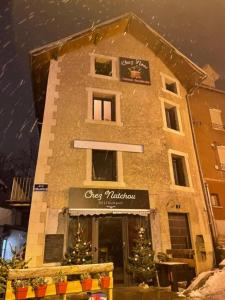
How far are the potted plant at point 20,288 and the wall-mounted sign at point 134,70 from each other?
11.4 metres

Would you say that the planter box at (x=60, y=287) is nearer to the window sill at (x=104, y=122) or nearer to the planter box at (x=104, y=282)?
the planter box at (x=104, y=282)

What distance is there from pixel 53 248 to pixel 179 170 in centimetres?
784

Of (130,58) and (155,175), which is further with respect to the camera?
(130,58)

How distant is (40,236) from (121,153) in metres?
5.21

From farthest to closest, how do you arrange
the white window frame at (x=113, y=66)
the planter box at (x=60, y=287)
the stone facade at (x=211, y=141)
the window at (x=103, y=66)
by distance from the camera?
the stone facade at (x=211, y=141) < the window at (x=103, y=66) < the white window frame at (x=113, y=66) < the planter box at (x=60, y=287)

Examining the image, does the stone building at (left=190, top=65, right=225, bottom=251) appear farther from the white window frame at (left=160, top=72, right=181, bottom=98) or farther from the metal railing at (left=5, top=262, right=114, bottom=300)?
the metal railing at (left=5, top=262, right=114, bottom=300)

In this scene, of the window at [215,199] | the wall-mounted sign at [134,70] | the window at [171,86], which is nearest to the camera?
the wall-mounted sign at [134,70]

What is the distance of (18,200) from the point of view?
10.9 meters

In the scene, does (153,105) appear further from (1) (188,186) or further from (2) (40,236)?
(2) (40,236)

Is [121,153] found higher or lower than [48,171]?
higher

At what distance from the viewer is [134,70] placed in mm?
14664

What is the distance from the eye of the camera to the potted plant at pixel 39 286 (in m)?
5.61

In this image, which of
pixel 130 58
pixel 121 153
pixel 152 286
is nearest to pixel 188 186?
pixel 121 153

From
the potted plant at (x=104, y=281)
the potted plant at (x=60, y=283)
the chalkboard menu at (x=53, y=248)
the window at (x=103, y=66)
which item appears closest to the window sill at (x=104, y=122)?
the window at (x=103, y=66)
